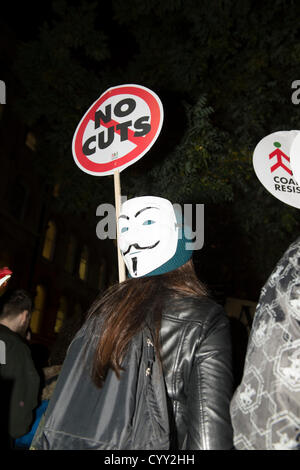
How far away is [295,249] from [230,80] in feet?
21.4

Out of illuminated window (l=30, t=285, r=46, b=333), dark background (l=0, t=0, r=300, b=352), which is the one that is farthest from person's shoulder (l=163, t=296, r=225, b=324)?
illuminated window (l=30, t=285, r=46, b=333)

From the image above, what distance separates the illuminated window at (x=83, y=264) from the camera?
2541 cm

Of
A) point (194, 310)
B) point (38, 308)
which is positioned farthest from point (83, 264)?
point (194, 310)

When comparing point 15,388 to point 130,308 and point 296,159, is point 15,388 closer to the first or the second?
point 130,308

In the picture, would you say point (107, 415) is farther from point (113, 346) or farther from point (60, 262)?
point (60, 262)

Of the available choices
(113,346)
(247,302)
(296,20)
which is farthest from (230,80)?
(113,346)

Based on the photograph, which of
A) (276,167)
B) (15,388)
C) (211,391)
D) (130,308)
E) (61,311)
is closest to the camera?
(211,391)

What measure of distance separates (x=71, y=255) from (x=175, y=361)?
23.4 metres

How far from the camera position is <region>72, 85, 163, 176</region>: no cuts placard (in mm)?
2916

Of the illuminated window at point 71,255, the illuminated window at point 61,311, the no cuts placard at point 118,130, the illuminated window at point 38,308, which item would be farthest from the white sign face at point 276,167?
the illuminated window at point 71,255

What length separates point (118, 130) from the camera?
10.0ft

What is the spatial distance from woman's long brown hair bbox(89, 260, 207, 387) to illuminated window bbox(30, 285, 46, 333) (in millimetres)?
18700
